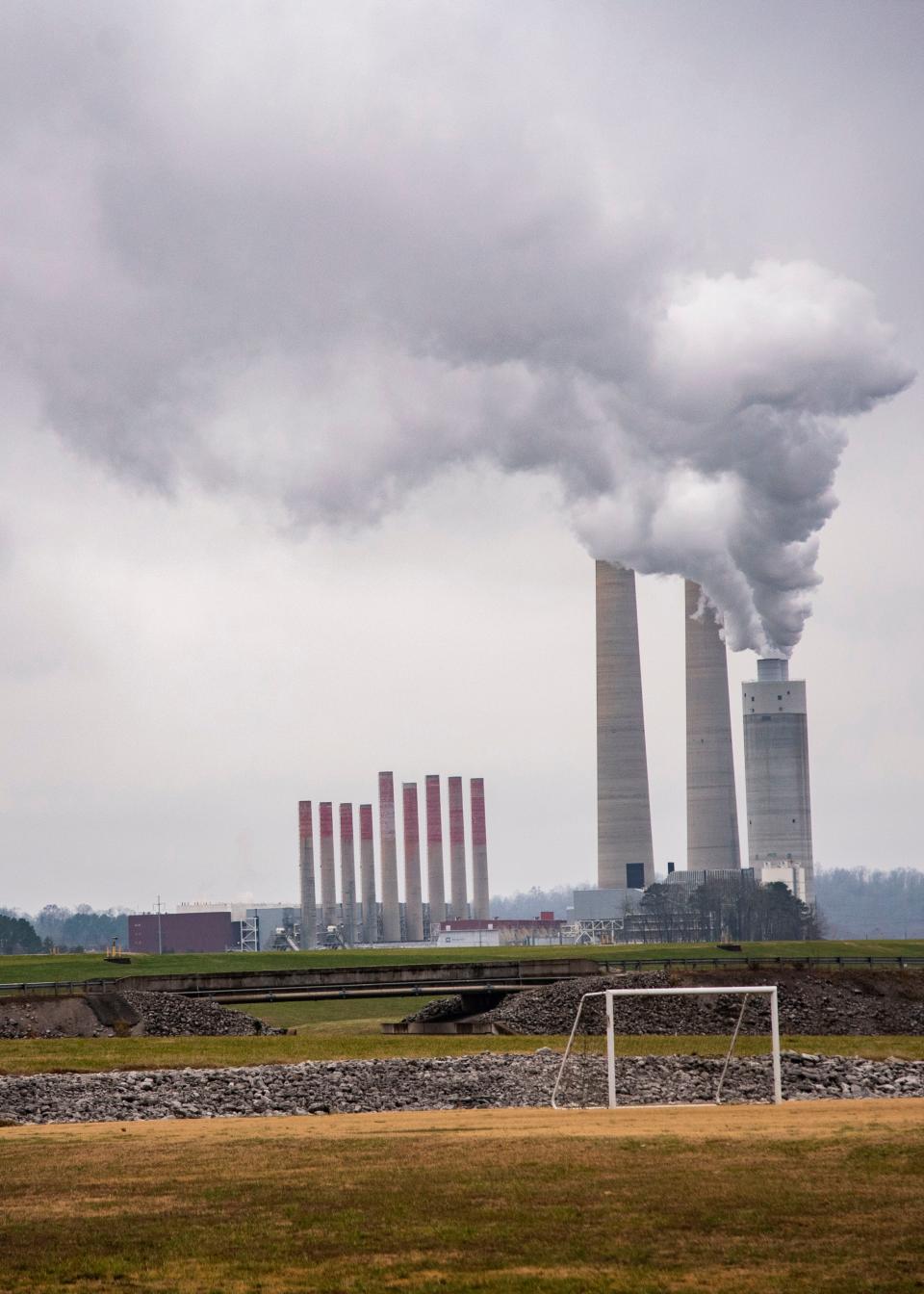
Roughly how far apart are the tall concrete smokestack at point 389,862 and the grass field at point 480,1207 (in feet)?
476

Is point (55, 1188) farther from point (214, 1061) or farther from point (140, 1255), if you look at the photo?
point (214, 1061)

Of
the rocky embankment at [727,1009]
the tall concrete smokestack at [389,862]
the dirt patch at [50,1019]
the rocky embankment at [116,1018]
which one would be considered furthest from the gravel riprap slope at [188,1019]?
the tall concrete smokestack at [389,862]

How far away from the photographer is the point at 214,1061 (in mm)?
42250

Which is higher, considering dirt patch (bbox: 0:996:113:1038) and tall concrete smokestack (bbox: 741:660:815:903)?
tall concrete smokestack (bbox: 741:660:815:903)

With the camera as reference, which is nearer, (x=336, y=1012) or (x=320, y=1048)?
(x=320, y=1048)

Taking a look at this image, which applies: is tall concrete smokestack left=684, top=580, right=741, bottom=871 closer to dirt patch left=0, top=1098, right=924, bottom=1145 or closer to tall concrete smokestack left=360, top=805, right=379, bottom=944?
tall concrete smokestack left=360, top=805, right=379, bottom=944

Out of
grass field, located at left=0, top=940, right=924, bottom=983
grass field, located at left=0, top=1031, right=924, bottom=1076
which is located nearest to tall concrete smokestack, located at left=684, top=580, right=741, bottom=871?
grass field, located at left=0, top=940, right=924, bottom=983

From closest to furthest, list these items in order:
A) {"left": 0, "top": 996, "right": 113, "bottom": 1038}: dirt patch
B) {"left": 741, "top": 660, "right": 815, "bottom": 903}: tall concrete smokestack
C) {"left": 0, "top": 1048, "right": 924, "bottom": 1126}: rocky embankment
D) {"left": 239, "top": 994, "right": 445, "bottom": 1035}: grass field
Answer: {"left": 0, "top": 1048, "right": 924, "bottom": 1126}: rocky embankment → {"left": 0, "top": 996, "right": 113, "bottom": 1038}: dirt patch → {"left": 239, "top": 994, "right": 445, "bottom": 1035}: grass field → {"left": 741, "top": 660, "right": 815, "bottom": 903}: tall concrete smokestack

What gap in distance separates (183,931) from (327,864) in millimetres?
23317

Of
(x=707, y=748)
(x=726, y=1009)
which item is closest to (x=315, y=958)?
(x=726, y=1009)

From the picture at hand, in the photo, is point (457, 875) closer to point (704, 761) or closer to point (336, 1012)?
point (704, 761)

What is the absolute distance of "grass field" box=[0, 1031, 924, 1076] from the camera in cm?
4241

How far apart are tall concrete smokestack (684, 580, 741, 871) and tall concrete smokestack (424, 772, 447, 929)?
28.7 meters

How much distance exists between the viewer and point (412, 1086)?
34.6 m
